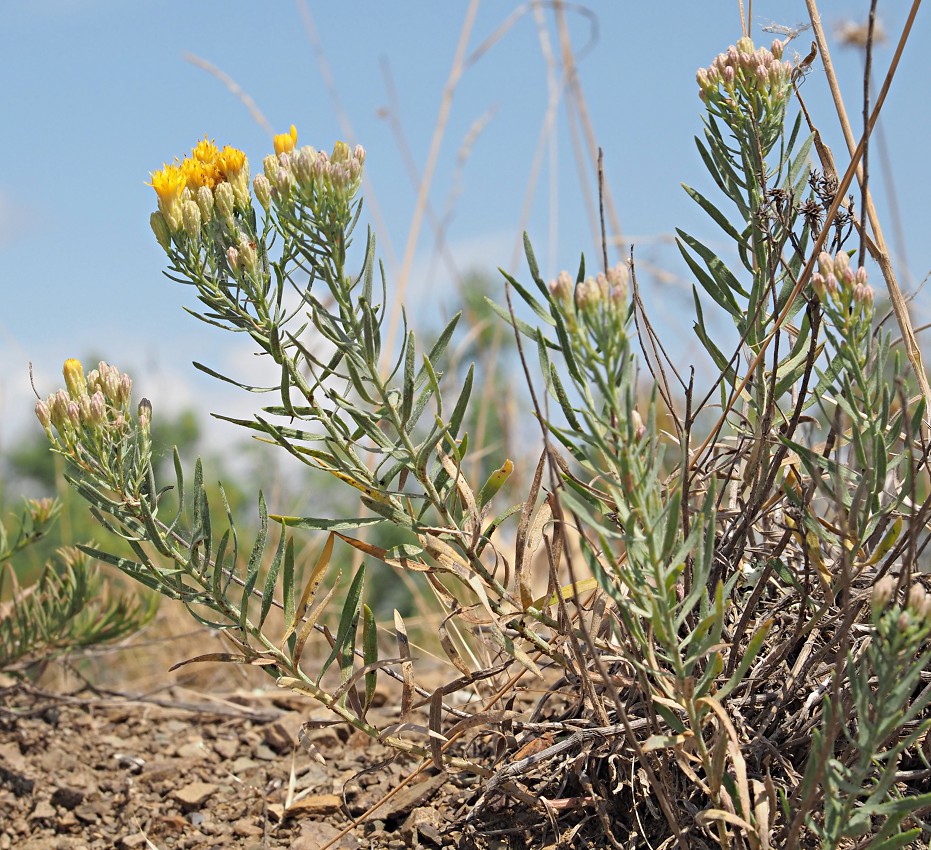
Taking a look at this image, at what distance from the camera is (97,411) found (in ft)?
4.11

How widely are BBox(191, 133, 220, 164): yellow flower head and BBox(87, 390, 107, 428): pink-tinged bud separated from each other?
1.15 feet

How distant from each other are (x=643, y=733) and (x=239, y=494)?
560 centimetres

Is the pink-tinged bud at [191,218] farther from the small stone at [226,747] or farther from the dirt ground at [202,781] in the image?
the small stone at [226,747]

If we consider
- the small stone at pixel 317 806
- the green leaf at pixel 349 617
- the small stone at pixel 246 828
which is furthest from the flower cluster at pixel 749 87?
the small stone at pixel 246 828

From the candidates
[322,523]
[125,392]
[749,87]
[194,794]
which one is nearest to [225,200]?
[125,392]

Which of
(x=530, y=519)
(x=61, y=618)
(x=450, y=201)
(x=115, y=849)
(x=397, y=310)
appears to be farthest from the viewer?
(x=450, y=201)

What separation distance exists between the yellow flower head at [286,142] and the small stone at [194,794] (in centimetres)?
124

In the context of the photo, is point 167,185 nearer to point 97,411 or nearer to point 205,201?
point 205,201

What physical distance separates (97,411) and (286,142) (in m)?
0.42

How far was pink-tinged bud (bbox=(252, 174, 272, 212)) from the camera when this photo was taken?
A: 1253 mm

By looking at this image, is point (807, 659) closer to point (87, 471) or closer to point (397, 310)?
point (87, 471)

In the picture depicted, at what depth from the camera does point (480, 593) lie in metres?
1.28

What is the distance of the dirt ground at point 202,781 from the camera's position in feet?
5.31

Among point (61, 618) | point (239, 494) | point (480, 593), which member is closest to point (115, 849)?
point (61, 618)
